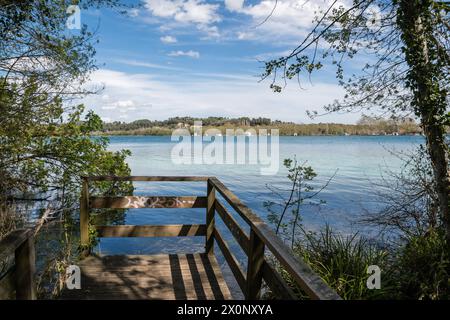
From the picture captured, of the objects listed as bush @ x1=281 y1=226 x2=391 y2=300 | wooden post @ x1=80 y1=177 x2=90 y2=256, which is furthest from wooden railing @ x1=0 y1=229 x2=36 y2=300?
bush @ x1=281 y1=226 x2=391 y2=300

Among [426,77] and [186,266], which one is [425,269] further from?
[186,266]

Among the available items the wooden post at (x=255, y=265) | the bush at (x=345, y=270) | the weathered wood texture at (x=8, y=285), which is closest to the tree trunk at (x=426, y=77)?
the bush at (x=345, y=270)

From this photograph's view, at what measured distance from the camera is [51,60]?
6.66 m

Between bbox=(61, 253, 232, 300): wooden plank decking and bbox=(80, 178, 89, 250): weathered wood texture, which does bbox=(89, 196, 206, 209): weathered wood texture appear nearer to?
bbox=(80, 178, 89, 250): weathered wood texture

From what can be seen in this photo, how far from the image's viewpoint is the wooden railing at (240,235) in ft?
6.01

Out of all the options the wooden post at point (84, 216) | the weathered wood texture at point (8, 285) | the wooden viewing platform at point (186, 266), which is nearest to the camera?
the weathered wood texture at point (8, 285)

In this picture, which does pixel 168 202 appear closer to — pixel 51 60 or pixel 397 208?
pixel 51 60

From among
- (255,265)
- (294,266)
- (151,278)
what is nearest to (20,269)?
(255,265)

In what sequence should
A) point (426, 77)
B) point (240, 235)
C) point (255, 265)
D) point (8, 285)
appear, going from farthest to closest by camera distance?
point (426, 77)
point (240, 235)
point (255, 265)
point (8, 285)

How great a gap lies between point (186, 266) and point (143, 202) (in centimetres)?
120

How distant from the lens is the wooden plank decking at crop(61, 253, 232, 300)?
3.86m

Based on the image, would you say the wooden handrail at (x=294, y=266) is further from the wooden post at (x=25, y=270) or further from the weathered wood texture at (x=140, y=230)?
the weathered wood texture at (x=140, y=230)

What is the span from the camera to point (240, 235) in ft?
10.5

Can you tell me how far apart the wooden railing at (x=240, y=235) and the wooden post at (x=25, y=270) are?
1.63 m
